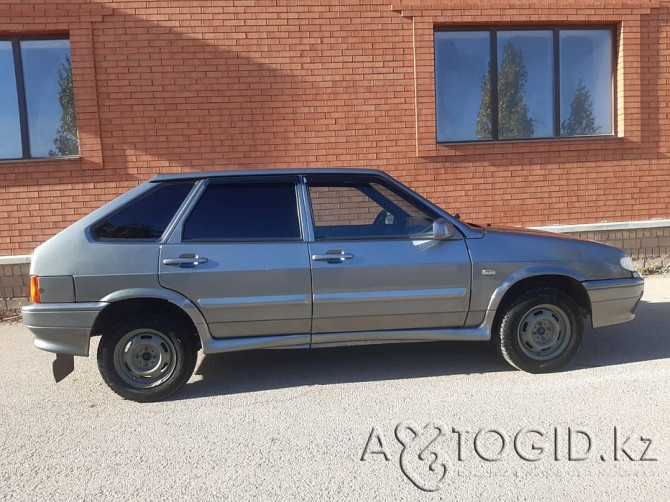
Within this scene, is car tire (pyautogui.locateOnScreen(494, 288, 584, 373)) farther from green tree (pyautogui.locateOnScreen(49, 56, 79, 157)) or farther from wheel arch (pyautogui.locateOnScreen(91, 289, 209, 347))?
green tree (pyautogui.locateOnScreen(49, 56, 79, 157))

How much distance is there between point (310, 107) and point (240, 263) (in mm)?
4036

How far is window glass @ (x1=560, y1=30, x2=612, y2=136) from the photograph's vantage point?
8234 mm

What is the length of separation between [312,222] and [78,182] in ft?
14.5

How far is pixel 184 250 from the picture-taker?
161 inches

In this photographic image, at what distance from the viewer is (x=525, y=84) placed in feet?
27.1

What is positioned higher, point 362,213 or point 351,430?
point 362,213

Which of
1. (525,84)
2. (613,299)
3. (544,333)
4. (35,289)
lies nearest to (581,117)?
(525,84)

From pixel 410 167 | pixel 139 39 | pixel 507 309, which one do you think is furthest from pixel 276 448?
pixel 139 39

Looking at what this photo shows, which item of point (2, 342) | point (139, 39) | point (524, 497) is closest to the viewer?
point (524, 497)

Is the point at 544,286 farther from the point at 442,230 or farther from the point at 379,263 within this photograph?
the point at 379,263

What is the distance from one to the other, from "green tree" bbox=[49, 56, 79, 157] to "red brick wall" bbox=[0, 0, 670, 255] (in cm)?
32

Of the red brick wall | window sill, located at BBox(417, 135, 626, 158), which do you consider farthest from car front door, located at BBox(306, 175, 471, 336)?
window sill, located at BBox(417, 135, 626, 158)

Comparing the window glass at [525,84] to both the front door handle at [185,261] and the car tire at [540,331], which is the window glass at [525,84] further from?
the front door handle at [185,261]

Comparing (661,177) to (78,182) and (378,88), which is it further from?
(78,182)
